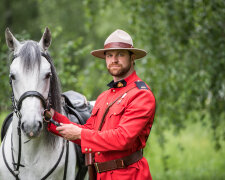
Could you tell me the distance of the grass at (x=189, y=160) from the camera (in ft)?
22.3

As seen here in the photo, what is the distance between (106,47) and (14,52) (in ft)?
2.82

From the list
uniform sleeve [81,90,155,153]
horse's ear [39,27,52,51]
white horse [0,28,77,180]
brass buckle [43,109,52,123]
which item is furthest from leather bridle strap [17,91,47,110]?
horse's ear [39,27,52,51]

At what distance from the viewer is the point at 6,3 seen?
65.2 feet

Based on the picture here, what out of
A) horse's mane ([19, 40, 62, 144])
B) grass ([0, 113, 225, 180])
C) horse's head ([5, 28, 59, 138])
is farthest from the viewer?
grass ([0, 113, 225, 180])

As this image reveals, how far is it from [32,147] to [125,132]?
3.11 ft

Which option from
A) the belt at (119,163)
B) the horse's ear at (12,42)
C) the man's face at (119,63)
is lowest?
the belt at (119,163)

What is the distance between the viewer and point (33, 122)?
94.6 inches

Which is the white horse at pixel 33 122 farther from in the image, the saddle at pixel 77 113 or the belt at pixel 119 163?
the belt at pixel 119 163

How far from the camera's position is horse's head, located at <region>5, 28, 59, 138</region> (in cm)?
243

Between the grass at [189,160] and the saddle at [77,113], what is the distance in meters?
2.45

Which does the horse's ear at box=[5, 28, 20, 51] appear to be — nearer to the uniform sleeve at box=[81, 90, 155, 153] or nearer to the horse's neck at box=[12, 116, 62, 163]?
the horse's neck at box=[12, 116, 62, 163]

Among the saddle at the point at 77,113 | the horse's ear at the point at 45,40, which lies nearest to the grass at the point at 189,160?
the saddle at the point at 77,113

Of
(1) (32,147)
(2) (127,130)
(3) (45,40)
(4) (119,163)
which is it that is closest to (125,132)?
(2) (127,130)

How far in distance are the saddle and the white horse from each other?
0.18 meters
